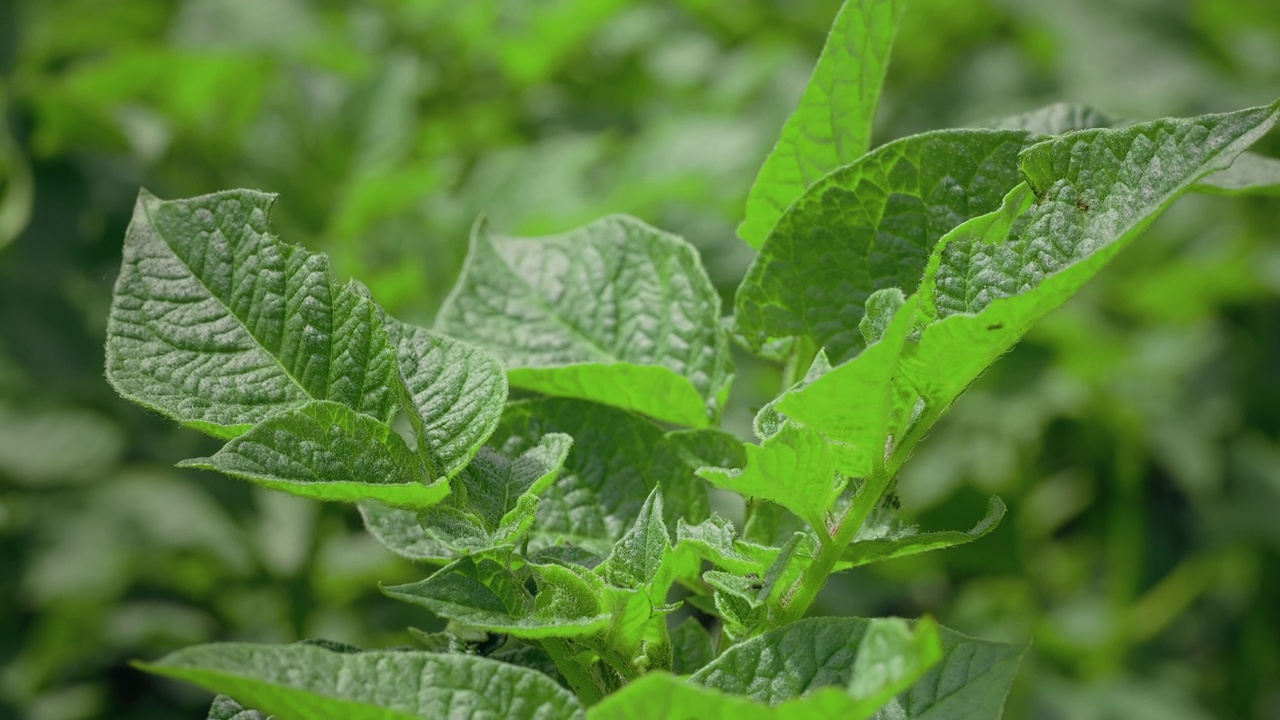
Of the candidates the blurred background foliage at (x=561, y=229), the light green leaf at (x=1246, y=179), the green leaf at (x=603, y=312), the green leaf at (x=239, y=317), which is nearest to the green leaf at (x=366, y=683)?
the green leaf at (x=239, y=317)

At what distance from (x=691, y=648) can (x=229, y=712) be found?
0.28 meters

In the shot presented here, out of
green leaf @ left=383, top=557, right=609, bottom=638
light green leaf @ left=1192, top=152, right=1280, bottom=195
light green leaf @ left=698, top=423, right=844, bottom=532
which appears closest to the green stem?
green leaf @ left=383, top=557, right=609, bottom=638

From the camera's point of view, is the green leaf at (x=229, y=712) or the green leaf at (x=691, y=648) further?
the green leaf at (x=691, y=648)

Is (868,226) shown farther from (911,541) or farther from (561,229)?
(561,229)

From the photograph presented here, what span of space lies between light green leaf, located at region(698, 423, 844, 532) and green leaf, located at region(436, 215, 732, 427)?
6.4 inches

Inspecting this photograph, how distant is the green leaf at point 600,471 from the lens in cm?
77

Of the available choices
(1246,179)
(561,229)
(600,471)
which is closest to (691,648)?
(600,471)

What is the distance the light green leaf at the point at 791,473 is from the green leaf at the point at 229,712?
0.85 feet

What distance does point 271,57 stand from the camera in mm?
2062

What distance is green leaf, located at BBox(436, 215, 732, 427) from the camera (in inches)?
31.4

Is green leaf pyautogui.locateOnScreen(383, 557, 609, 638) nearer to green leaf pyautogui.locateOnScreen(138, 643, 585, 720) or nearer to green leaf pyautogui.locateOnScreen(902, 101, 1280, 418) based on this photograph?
green leaf pyautogui.locateOnScreen(138, 643, 585, 720)

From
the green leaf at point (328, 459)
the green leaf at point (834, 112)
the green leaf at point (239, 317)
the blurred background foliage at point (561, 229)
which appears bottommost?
the blurred background foliage at point (561, 229)

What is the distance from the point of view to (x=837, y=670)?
1.92ft

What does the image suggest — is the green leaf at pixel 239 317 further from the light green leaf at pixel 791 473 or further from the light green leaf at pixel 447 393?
the light green leaf at pixel 791 473
